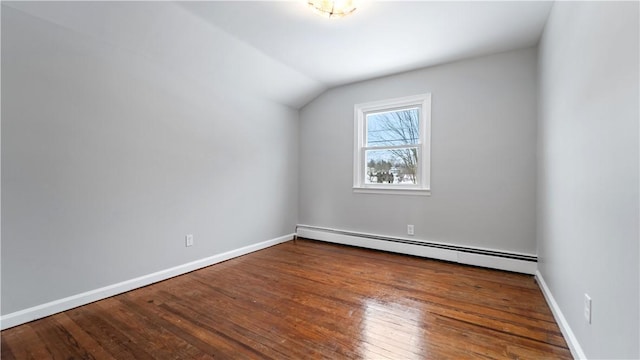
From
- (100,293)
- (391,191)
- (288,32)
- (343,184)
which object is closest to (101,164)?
(100,293)

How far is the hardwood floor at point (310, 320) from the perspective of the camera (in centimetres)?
163

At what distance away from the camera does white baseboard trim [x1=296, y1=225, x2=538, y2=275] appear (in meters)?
2.90

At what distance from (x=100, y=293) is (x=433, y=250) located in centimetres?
347

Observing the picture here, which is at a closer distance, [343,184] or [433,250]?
[433,250]

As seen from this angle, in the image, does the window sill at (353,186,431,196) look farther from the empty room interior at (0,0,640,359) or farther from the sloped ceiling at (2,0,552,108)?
the sloped ceiling at (2,0,552,108)

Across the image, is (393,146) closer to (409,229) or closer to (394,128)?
(394,128)

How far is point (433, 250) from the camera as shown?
133 inches

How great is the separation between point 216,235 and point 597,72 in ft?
11.4

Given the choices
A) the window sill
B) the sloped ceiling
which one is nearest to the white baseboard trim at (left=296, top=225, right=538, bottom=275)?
the window sill

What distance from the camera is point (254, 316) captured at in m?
2.03

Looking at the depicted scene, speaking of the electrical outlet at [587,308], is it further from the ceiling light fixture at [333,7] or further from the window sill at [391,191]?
the ceiling light fixture at [333,7]

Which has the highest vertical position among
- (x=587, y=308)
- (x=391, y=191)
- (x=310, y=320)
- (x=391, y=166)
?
(x=391, y=166)

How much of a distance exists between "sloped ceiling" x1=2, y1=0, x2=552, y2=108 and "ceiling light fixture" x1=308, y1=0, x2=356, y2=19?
0.38ft

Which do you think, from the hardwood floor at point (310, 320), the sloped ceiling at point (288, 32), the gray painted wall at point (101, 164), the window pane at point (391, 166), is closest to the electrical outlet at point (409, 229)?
the window pane at point (391, 166)
